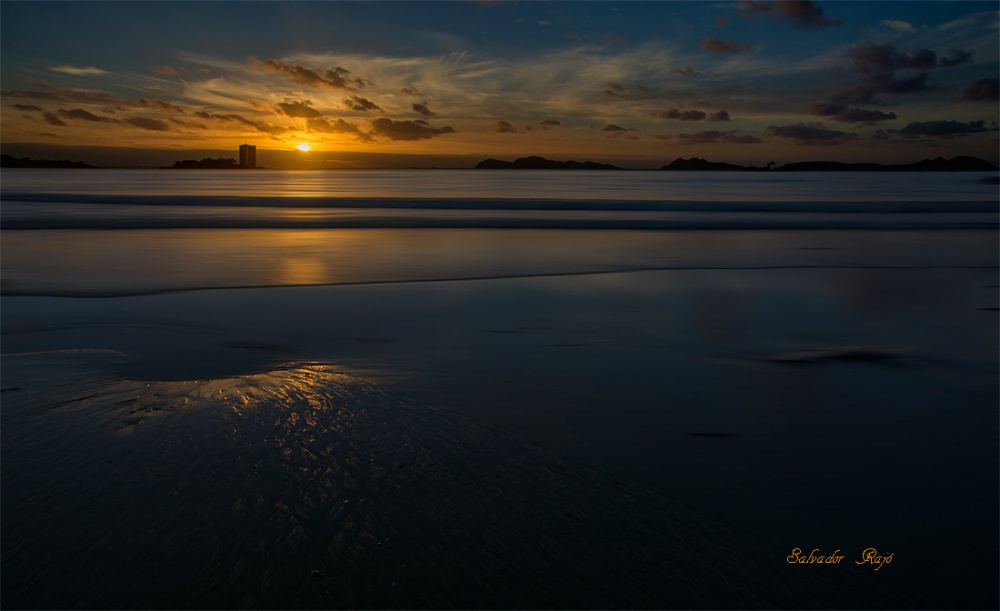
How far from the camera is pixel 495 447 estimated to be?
3.92m

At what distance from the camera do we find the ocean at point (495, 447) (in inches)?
108

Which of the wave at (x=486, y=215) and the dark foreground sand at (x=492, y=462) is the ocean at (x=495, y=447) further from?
the wave at (x=486, y=215)

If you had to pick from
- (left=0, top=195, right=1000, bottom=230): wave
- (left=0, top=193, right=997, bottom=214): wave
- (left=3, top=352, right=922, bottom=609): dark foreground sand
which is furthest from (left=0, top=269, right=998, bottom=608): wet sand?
(left=0, top=193, right=997, bottom=214): wave

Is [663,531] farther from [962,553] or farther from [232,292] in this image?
[232,292]

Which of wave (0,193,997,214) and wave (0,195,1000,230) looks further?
wave (0,193,997,214)

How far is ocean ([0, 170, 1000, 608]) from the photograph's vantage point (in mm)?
2736

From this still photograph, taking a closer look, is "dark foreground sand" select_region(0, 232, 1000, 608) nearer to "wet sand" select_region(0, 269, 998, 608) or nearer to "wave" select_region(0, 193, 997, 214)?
"wet sand" select_region(0, 269, 998, 608)

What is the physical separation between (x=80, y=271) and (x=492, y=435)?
387 inches

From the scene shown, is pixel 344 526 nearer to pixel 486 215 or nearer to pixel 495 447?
pixel 495 447

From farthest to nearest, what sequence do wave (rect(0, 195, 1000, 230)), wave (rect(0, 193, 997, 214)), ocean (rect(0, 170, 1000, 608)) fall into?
wave (rect(0, 193, 997, 214)), wave (rect(0, 195, 1000, 230)), ocean (rect(0, 170, 1000, 608))

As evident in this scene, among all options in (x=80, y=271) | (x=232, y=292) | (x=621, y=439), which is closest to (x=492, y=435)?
(x=621, y=439)

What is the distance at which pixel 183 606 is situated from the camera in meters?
2.53

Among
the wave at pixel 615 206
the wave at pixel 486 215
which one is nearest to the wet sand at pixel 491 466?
the wave at pixel 486 215

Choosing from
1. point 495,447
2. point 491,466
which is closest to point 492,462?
point 491,466
